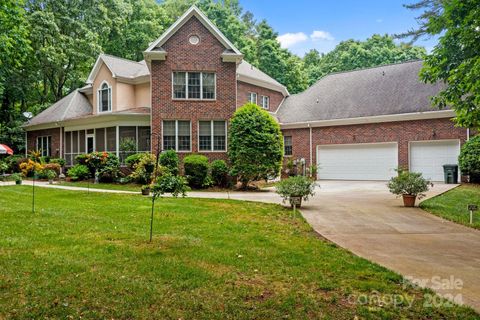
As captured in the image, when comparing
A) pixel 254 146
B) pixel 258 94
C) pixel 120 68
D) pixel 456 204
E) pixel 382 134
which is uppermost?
pixel 120 68

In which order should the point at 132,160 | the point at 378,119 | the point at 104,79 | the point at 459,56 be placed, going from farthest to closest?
1. the point at 104,79
2. the point at 378,119
3. the point at 132,160
4. the point at 459,56

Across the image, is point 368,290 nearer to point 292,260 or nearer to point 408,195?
point 292,260

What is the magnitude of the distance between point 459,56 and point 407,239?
12.8 feet

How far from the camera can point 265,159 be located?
1588cm

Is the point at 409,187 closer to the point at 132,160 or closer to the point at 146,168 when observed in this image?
the point at 146,168

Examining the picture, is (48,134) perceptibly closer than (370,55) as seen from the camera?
Yes

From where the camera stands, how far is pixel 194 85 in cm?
1806

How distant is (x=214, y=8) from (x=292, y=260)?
1513 inches

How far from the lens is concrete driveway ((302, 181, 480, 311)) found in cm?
455

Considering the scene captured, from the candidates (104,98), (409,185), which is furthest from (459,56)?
(104,98)

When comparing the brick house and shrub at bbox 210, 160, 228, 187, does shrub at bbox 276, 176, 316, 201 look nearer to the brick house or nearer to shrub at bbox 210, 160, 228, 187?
shrub at bbox 210, 160, 228, 187

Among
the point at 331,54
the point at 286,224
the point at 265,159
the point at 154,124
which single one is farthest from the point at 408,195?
the point at 331,54

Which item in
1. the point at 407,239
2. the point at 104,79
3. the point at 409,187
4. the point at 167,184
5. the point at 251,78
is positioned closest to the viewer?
the point at 167,184

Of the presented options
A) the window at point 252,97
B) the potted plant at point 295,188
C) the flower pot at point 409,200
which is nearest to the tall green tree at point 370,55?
the window at point 252,97
